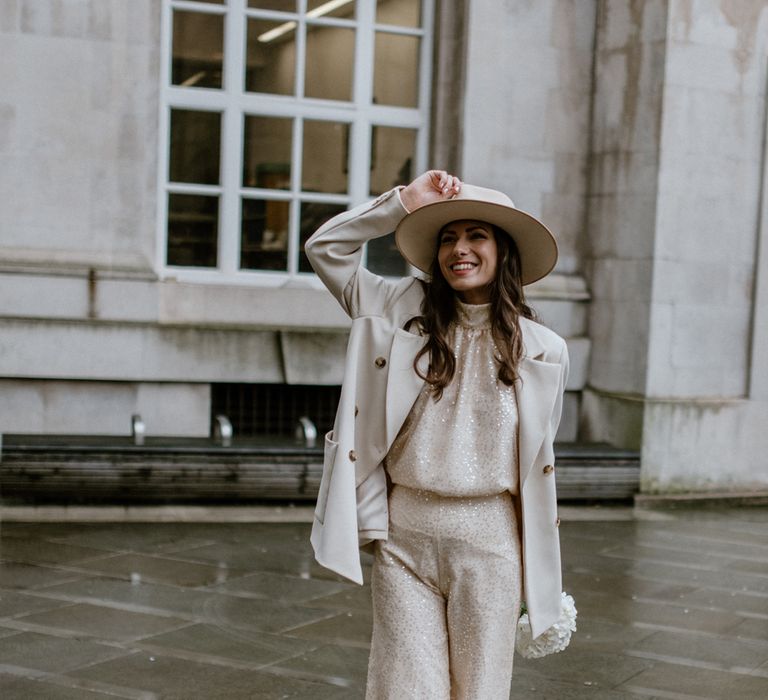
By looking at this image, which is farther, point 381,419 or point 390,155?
point 390,155

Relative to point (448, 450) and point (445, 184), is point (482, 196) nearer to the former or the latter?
point (445, 184)

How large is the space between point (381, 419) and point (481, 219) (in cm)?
61

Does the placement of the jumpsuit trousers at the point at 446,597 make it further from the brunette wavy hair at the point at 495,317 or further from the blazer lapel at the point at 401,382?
the brunette wavy hair at the point at 495,317

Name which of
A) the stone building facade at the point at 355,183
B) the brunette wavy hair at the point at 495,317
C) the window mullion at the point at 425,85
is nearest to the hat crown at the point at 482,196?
the brunette wavy hair at the point at 495,317

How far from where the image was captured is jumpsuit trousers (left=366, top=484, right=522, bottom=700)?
318 centimetres

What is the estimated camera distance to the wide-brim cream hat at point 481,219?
3.27 meters

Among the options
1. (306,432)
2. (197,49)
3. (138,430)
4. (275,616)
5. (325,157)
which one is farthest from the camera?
(325,157)

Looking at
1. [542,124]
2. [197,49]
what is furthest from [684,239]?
[197,49]

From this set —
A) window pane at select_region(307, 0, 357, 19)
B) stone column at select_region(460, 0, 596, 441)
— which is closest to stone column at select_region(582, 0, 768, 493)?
stone column at select_region(460, 0, 596, 441)

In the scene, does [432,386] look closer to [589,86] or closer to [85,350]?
[85,350]

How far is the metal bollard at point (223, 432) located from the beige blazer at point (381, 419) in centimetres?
520

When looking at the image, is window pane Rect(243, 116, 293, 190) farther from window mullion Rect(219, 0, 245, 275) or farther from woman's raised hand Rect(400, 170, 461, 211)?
woman's raised hand Rect(400, 170, 461, 211)

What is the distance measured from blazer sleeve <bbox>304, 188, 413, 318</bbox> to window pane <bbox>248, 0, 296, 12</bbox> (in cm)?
636

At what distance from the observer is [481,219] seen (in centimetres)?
334
